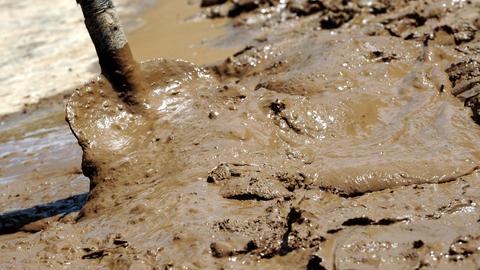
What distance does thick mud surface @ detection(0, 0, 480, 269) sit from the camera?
2803 mm

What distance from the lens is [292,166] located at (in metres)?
3.53

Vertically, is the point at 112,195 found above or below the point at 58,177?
above

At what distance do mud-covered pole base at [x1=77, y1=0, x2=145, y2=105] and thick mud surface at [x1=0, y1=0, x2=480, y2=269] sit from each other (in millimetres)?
78

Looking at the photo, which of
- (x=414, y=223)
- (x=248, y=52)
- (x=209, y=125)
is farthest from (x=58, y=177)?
(x=414, y=223)

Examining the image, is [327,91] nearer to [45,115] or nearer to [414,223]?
[414,223]

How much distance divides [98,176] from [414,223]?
1967 millimetres

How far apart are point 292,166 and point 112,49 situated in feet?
4.47

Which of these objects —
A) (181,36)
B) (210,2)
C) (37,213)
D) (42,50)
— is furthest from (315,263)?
(42,50)

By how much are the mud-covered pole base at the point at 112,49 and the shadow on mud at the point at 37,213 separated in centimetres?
78

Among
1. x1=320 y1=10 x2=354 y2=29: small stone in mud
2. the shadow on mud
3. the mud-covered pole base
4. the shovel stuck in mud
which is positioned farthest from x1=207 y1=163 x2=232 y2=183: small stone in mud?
x1=320 y1=10 x2=354 y2=29: small stone in mud

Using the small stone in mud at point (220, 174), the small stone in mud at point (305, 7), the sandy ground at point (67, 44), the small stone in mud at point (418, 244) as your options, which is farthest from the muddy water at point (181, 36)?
the small stone in mud at point (418, 244)

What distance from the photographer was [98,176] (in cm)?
381

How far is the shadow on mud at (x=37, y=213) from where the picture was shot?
160 inches

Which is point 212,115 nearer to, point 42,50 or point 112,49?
point 112,49
